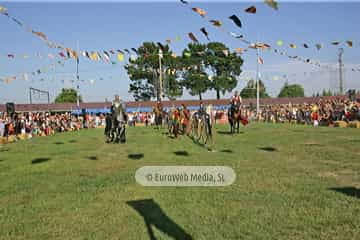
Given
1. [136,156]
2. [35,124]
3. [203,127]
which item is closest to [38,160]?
[136,156]

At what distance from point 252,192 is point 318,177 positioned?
204 centimetres

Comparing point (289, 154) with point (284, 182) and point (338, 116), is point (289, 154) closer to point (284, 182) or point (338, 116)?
point (284, 182)

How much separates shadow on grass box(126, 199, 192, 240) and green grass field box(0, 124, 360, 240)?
1 centimetres

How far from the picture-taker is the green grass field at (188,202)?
5129mm

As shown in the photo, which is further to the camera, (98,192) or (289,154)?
(289,154)

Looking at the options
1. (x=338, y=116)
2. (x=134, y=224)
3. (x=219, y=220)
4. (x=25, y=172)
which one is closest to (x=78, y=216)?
(x=134, y=224)

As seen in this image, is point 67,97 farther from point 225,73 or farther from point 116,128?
point 116,128

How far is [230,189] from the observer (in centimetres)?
736

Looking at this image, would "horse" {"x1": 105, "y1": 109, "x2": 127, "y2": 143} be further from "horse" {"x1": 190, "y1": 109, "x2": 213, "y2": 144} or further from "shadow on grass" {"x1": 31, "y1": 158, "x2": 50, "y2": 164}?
"shadow on grass" {"x1": 31, "y1": 158, "x2": 50, "y2": 164}

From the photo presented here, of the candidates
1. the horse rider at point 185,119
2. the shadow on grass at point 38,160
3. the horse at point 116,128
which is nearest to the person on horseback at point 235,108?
the horse rider at point 185,119

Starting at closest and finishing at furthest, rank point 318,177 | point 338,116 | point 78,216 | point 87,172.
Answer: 1. point 78,216
2. point 318,177
3. point 87,172
4. point 338,116

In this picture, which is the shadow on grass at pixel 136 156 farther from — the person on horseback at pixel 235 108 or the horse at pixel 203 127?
the person on horseback at pixel 235 108

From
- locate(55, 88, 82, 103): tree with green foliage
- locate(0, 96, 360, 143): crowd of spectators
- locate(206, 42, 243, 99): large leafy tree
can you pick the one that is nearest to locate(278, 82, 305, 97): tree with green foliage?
locate(206, 42, 243, 99): large leafy tree

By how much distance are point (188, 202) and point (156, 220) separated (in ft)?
3.33
